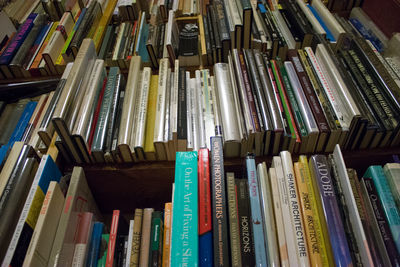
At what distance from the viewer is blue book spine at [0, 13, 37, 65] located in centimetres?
144

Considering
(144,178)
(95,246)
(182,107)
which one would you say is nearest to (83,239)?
(95,246)

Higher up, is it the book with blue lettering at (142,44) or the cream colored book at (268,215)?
the book with blue lettering at (142,44)

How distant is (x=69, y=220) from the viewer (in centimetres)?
84

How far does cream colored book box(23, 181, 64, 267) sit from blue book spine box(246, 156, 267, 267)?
0.53 m

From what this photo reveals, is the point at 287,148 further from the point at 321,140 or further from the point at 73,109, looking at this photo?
the point at 73,109

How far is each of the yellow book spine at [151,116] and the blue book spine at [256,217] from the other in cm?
37

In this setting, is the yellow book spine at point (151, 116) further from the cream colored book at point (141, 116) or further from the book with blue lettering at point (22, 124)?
the book with blue lettering at point (22, 124)

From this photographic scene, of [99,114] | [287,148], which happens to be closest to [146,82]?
[99,114]

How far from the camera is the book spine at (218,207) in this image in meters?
0.75

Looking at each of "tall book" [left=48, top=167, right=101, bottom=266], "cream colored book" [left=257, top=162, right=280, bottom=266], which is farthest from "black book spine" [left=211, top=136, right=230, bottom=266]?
"tall book" [left=48, top=167, right=101, bottom=266]

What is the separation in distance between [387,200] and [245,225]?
39 centimetres

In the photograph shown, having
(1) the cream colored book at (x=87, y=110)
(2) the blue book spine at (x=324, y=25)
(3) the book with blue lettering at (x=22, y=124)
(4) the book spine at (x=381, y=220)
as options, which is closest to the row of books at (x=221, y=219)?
(4) the book spine at (x=381, y=220)

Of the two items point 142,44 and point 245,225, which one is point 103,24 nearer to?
point 142,44

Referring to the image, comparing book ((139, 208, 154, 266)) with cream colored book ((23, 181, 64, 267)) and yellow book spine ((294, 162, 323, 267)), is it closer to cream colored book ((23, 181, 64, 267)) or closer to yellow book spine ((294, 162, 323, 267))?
cream colored book ((23, 181, 64, 267))
